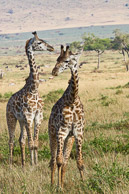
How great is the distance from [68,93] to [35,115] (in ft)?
8.42

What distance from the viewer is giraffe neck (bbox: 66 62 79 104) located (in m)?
5.24

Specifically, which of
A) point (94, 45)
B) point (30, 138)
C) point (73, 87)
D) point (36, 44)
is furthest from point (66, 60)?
point (94, 45)

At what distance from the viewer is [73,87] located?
5.39m

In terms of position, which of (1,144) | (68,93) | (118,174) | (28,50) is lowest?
(1,144)

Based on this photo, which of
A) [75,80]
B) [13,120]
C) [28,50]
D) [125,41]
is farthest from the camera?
[125,41]

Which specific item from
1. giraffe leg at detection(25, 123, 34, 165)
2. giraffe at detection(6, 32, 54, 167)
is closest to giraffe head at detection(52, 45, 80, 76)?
giraffe at detection(6, 32, 54, 167)

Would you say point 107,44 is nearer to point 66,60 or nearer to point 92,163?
point 92,163

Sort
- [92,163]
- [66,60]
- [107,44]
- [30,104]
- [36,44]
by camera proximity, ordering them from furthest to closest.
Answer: [107,44] < [30,104] < [36,44] < [92,163] < [66,60]

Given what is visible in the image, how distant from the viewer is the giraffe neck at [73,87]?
524 cm

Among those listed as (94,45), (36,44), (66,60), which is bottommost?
(94,45)

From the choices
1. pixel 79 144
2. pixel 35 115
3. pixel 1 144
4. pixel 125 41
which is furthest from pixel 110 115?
pixel 125 41

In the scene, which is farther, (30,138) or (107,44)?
(107,44)

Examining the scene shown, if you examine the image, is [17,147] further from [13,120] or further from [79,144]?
[79,144]

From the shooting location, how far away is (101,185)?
18.2 feet
